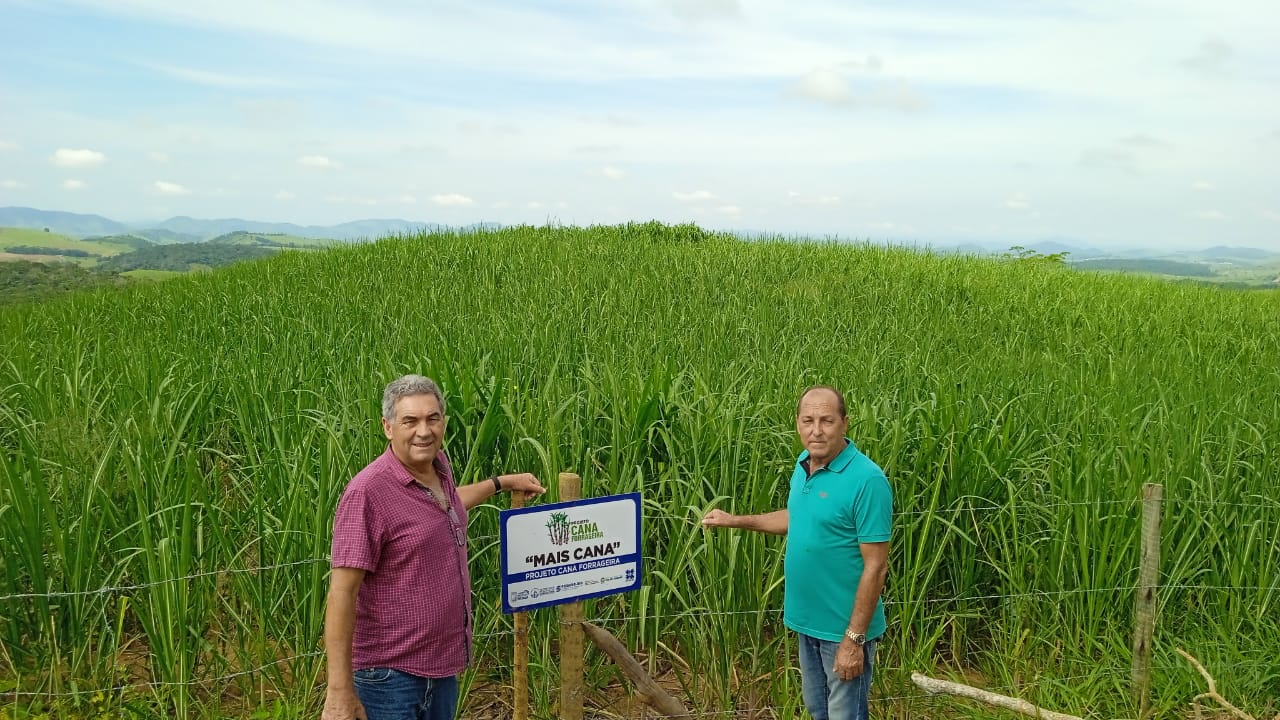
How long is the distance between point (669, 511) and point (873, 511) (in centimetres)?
144

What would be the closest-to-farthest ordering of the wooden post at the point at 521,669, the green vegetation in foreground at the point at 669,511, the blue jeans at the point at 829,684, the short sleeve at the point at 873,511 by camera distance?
1. the short sleeve at the point at 873,511
2. the blue jeans at the point at 829,684
3. the wooden post at the point at 521,669
4. the green vegetation in foreground at the point at 669,511

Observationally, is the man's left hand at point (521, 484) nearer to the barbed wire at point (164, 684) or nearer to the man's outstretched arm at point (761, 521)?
the man's outstretched arm at point (761, 521)

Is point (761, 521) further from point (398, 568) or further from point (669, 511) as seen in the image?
point (398, 568)

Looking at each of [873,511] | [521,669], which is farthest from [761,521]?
[521,669]

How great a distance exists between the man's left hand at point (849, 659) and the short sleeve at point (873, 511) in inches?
12.9

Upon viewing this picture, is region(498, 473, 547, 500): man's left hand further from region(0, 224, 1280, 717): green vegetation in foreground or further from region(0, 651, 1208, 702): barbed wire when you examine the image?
region(0, 651, 1208, 702): barbed wire

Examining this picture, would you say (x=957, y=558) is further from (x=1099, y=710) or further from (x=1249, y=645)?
(x=1249, y=645)

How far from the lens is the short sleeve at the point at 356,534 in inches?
84.1

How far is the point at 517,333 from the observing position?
22.2 feet

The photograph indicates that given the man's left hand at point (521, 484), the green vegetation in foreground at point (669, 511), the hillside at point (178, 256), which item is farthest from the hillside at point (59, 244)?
the man's left hand at point (521, 484)

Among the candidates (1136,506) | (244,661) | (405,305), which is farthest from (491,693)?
(405,305)

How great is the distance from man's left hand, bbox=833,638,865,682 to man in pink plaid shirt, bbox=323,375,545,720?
1149 millimetres

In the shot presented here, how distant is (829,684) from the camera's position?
2650 millimetres

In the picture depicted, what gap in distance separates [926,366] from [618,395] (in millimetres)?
2644
